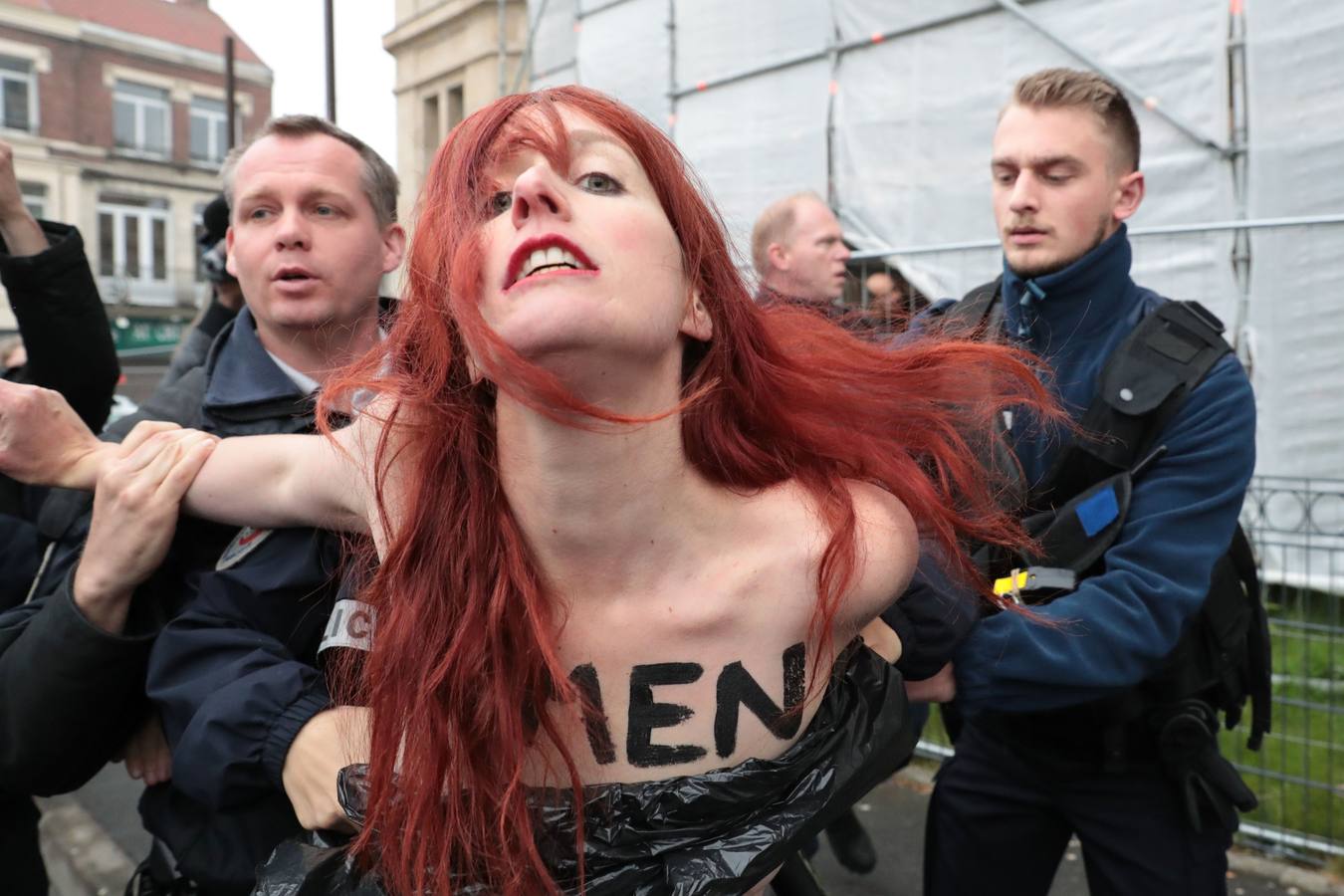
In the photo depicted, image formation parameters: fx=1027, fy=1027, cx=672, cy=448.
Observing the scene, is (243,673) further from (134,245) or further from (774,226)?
(134,245)

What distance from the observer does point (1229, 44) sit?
6.04m

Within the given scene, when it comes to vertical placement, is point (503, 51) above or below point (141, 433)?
above

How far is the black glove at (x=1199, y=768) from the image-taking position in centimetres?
202

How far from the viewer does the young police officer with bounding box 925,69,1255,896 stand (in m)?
1.79

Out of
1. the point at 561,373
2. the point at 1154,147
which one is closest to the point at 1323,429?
the point at 1154,147

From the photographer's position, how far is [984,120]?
7309 millimetres

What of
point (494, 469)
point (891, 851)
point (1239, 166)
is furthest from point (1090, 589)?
point (1239, 166)

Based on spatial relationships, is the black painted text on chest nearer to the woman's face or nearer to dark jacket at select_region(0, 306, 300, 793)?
the woman's face

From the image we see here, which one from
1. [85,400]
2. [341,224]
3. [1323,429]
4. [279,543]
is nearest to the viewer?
[279,543]

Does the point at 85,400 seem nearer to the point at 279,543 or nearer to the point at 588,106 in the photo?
the point at 279,543

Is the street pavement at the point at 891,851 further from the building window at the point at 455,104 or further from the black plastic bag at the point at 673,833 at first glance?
the building window at the point at 455,104

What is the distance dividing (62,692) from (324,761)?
1.46 feet

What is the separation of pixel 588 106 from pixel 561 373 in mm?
378

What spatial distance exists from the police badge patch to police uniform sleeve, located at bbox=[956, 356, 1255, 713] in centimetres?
117
